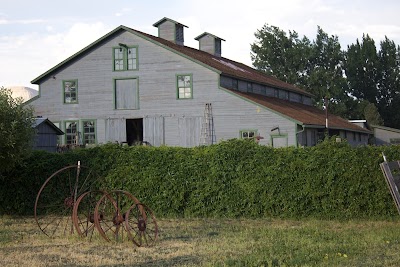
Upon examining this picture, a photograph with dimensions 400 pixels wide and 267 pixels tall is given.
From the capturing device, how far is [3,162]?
21391 millimetres

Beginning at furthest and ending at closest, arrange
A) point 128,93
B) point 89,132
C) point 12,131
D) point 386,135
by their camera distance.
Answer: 1. point 386,135
2. point 89,132
3. point 128,93
4. point 12,131

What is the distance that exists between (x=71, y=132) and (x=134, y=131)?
13.4ft

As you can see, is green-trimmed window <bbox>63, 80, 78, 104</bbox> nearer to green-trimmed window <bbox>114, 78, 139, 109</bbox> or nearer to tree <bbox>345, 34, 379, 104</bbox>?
green-trimmed window <bbox>114, 78, 139, 109</bbox>

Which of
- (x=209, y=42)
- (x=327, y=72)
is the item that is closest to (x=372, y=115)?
(x=327, y=72)

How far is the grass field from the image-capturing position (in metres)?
12.5

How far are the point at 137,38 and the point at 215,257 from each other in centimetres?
3093

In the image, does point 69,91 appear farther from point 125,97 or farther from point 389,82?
point 389,82

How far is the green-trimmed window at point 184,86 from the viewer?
1617 inches

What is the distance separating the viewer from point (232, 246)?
14.4m

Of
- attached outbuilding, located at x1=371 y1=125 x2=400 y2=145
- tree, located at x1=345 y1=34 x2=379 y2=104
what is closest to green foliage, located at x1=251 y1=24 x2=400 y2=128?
tree, located at x1=345 y1=34 x2=379 y2=104

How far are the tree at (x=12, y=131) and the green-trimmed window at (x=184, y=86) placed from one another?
64.4 ft

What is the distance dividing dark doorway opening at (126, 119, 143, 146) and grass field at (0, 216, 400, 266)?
23.7 metres

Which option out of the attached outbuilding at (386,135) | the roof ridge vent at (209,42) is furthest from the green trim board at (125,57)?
the attached outbuilding at (386,135)

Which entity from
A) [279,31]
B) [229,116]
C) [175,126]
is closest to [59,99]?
[175,126]
